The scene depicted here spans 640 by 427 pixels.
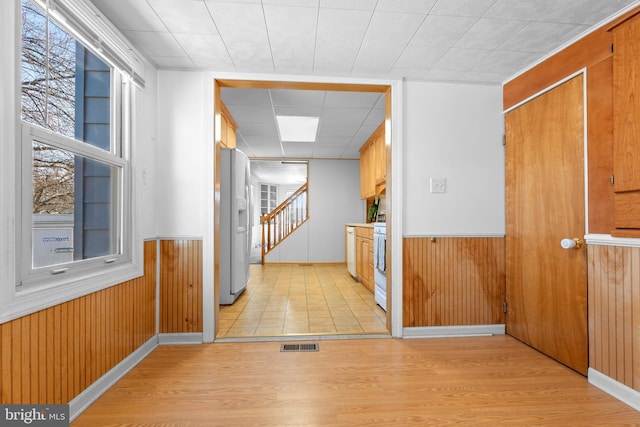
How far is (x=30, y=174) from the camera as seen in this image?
1345 mm

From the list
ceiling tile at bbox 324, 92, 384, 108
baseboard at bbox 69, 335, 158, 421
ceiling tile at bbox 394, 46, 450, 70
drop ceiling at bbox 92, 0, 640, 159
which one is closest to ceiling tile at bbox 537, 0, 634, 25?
drop ceiling at bbox 92, 0, 640, 159

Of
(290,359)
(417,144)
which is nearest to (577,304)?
(417,144)

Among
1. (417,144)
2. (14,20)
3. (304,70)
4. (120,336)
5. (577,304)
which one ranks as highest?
(304,70)

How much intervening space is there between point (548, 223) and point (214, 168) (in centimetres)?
264

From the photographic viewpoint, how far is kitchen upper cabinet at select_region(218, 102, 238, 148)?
3.59 m

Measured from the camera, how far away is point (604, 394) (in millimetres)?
1771

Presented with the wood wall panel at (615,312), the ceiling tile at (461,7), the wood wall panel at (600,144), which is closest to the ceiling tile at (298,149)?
the ceiling tile at (461,7)

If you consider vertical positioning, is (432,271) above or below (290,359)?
above

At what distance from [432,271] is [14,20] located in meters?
2.97

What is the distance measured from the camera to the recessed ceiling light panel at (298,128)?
4.14 m

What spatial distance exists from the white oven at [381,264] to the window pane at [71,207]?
96.5 inches

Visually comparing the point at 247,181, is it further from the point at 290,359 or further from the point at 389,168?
the point at 290,359

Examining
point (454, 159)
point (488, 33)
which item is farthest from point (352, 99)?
point (488, 33)

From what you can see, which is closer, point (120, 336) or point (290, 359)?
point (120, 336)
